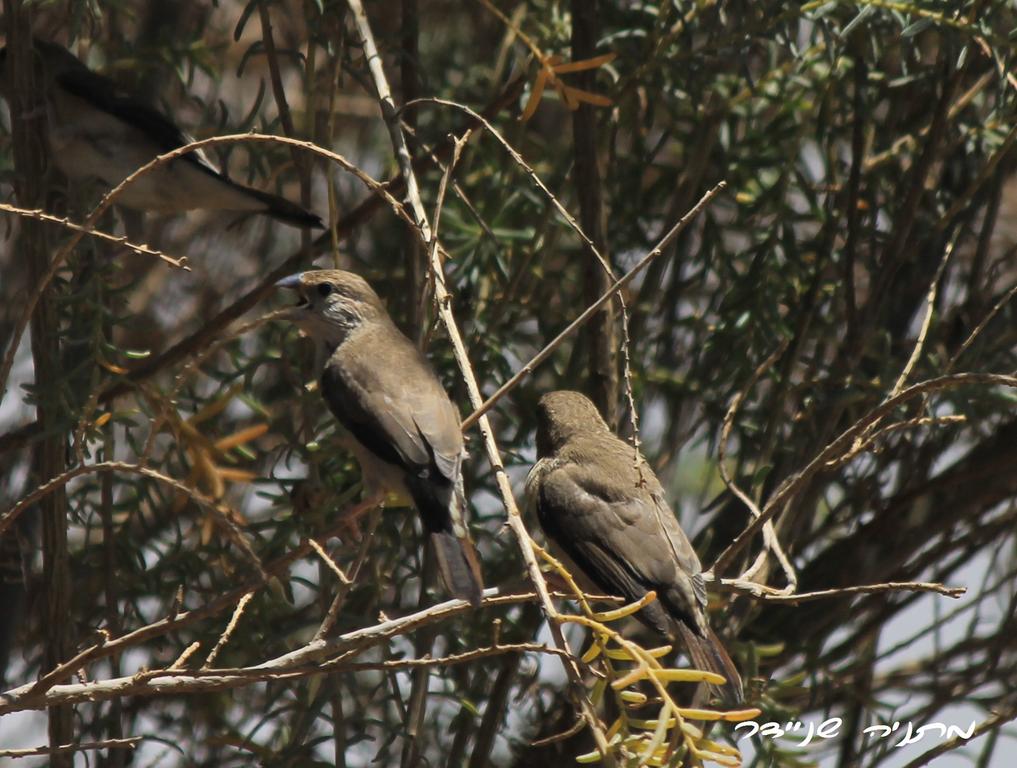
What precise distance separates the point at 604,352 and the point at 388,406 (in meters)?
0.86

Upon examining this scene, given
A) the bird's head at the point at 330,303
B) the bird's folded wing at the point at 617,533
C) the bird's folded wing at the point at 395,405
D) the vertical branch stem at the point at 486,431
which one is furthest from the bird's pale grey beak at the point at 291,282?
the bird's folded wing at the point at 617,533

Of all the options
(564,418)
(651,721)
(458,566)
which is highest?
(564,418)

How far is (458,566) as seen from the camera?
9.77 feet

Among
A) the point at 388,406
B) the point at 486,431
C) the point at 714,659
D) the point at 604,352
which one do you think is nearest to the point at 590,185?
the point at 604,352

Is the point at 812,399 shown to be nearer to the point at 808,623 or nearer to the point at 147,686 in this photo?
Answer: the point at 808,623

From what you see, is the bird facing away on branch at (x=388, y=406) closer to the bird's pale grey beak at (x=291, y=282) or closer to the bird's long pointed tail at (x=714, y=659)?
the bird's pale grey beak at (x=291, y=282)

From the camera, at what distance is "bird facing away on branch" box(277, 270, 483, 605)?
3328mm

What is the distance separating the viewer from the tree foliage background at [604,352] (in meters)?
3.65

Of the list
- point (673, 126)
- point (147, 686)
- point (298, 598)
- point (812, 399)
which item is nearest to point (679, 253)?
point (673, 126)

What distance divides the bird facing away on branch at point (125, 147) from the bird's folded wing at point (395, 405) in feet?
1.43

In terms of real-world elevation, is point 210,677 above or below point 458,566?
below

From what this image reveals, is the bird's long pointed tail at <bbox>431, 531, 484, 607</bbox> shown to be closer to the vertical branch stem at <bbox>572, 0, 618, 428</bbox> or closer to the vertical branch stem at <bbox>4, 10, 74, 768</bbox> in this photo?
the vertical branch stem at <bbox>4, 10, 74, 768</bbox>

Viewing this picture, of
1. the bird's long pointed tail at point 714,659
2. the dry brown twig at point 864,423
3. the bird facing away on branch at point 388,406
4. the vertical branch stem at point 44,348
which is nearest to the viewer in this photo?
the dry brown twig at point 864,423

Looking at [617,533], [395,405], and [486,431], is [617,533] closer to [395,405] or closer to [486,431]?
[395,405]
